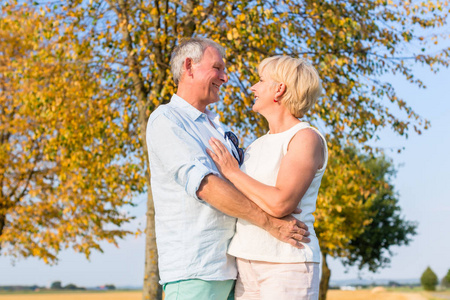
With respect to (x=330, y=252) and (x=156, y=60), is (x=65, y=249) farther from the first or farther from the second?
(x=330, y=252)

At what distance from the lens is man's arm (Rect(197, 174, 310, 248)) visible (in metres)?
2.81

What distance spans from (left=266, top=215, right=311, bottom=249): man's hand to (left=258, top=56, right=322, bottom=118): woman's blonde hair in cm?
67

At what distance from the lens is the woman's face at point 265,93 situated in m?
3.14

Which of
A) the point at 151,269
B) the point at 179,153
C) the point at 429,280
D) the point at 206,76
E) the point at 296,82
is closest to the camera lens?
the point at 179,153

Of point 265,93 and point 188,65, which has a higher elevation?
point 188,65

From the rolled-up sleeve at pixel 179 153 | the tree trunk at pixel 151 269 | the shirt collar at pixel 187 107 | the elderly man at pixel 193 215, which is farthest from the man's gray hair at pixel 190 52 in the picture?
the tree trunk at pixel 151 269

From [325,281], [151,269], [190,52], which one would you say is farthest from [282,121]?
[325,281]

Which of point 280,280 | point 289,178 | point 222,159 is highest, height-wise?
point 222,159

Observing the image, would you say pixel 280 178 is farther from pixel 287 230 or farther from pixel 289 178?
pixel 287 230

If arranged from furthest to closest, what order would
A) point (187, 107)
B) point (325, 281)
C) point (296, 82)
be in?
point (325, 281) < point (187, 107) < point (296, 82)

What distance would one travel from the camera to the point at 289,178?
2.81 metres

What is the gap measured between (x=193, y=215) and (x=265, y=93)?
2.73 feet

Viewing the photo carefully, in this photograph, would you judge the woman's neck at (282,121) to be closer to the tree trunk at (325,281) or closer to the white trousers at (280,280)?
the white trousers at (280,280)

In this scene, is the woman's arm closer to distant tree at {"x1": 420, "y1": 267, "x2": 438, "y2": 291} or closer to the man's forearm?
the man's forearm
